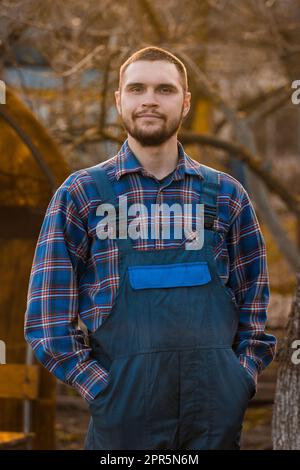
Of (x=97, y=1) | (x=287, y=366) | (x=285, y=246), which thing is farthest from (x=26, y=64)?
(x=287, y=366)

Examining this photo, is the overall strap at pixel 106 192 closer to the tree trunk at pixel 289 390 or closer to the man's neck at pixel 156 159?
the man's neck at pixel 156 159

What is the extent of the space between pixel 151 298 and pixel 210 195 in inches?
20.6

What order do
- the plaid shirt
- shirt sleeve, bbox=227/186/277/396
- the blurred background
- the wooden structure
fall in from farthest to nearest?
1. the blurred background
2. the wooden structure
3. shirt sleeve, bbox=227/186/277/396
4. the plaid shirt

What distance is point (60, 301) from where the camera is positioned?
351 cm

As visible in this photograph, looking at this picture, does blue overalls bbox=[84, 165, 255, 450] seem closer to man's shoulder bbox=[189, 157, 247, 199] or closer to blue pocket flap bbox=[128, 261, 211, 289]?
blue pocket flap bbox=[128, 261, 211, 289]

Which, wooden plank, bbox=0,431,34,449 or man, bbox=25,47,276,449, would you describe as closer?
man, bbox=25,47,276,449

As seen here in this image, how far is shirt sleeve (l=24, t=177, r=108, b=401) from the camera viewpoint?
347 cm

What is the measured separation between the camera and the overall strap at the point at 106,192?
3.52 metres

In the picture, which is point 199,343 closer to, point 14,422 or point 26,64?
point 14,422

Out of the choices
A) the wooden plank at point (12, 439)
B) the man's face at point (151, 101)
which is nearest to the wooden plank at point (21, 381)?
the wooden plank at point (12, 439)

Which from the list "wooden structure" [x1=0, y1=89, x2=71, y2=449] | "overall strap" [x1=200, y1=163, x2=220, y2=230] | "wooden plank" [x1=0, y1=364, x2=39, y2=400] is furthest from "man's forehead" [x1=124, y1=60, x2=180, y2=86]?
"wooden plank" [x1=0, y1=364, x2=39, y2=400]

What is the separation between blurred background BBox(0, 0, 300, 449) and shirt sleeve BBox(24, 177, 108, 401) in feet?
10.3
